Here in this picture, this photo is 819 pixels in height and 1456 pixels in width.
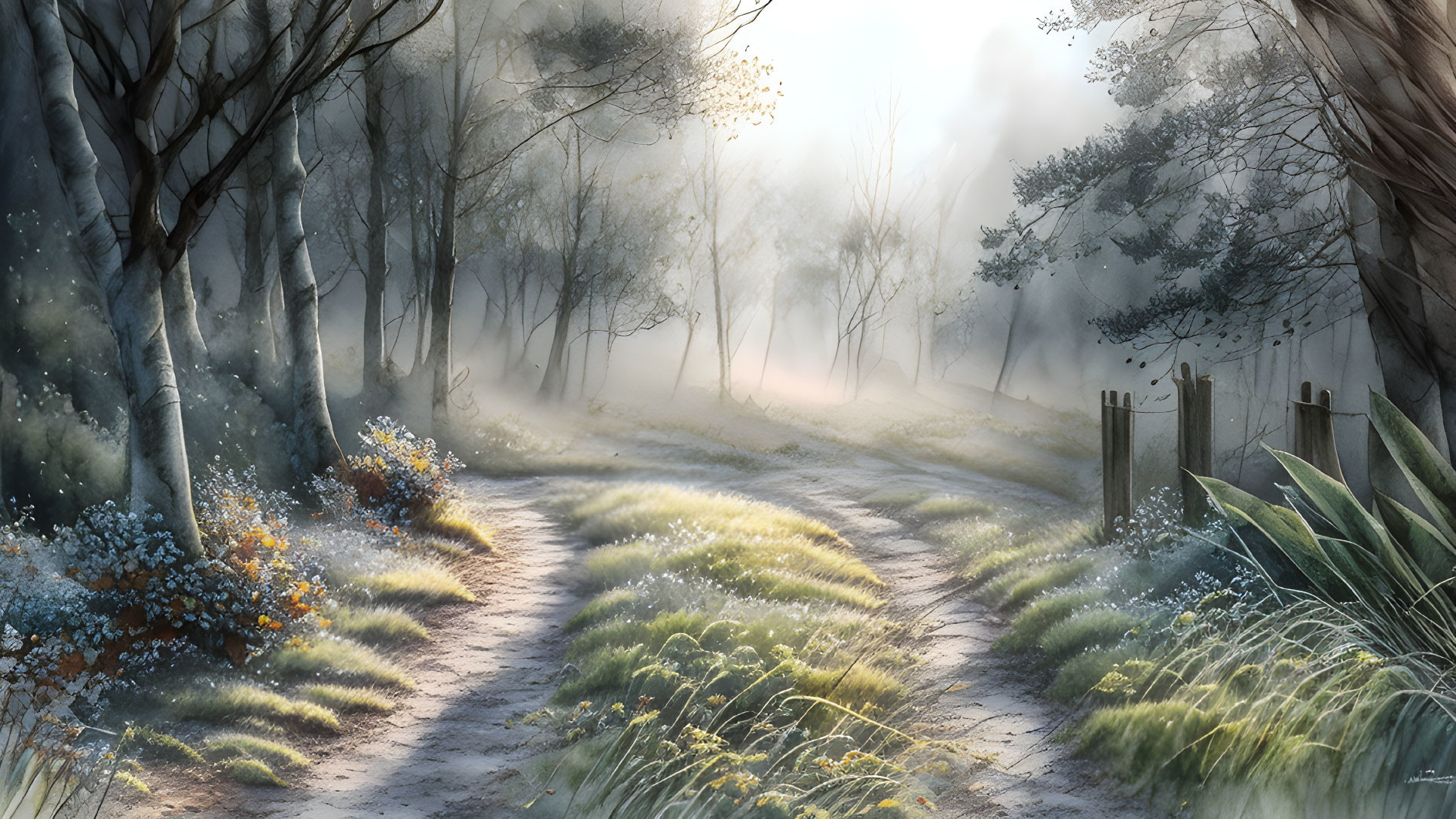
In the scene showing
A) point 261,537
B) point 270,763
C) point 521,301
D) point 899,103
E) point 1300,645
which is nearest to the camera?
point 1300,645

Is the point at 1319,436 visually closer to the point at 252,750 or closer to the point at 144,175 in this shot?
the point at 252,750

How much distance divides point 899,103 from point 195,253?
13.9 feet

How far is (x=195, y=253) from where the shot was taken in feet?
17.7

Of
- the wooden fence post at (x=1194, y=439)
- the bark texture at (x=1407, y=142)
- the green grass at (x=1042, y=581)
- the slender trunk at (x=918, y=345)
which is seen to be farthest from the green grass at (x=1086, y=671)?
the slender trunk at (x=918, y=345)

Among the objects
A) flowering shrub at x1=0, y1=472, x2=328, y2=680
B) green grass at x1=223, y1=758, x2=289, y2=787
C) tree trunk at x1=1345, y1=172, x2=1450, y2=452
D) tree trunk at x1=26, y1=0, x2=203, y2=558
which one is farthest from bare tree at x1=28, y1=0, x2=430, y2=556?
tree trunk at x1=1345, y1=172, x2=1450, y2=452

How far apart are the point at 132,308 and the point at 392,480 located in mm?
1938

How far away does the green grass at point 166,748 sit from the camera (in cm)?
348

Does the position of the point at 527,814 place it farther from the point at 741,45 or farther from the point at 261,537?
the point at 741,45

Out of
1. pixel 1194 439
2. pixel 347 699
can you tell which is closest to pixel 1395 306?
pixel 1194 439

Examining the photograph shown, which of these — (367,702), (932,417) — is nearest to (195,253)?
(367,702)

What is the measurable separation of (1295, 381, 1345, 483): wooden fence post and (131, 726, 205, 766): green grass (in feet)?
15.7

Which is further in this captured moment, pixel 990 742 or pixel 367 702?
pixel 367 702

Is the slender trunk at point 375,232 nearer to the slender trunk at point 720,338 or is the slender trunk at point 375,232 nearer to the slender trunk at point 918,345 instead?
the slender trunk at point 720,338

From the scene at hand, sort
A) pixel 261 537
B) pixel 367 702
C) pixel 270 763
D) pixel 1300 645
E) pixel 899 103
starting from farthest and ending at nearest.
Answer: pixel 899 103
pixel 261 537
pixel 367 702
pixel 270 763
pixel 1300 645
